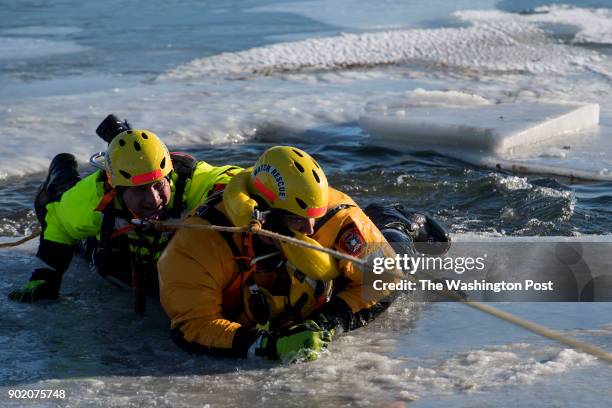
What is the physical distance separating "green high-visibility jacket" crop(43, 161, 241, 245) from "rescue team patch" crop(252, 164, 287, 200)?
2.29 ft

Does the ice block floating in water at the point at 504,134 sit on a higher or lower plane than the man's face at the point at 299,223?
lower

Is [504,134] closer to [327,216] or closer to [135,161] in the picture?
[327,216]

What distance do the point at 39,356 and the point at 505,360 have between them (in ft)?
6.52

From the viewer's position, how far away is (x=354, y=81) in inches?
436

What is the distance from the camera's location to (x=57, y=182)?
562 cm

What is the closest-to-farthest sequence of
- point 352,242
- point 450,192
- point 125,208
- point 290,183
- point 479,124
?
point 290,183 → point 352,242 → point 125,208 → point 450,192 → point 479,124

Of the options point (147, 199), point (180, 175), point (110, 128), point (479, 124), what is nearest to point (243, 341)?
point (147, 199)

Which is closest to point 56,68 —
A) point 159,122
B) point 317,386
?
point 159,122

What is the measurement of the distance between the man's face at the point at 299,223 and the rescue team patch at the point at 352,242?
194mm

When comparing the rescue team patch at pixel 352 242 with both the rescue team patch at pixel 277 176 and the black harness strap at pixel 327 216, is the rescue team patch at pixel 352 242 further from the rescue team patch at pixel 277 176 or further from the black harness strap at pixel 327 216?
the rescue team patch at pixel 277 176

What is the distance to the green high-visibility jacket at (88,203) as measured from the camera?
4887 millimetres

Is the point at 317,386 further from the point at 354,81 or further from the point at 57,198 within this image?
the point at 354,81

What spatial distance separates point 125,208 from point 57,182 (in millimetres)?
1008

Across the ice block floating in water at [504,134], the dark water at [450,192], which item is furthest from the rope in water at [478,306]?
the ice block floating in water at [504,134]
